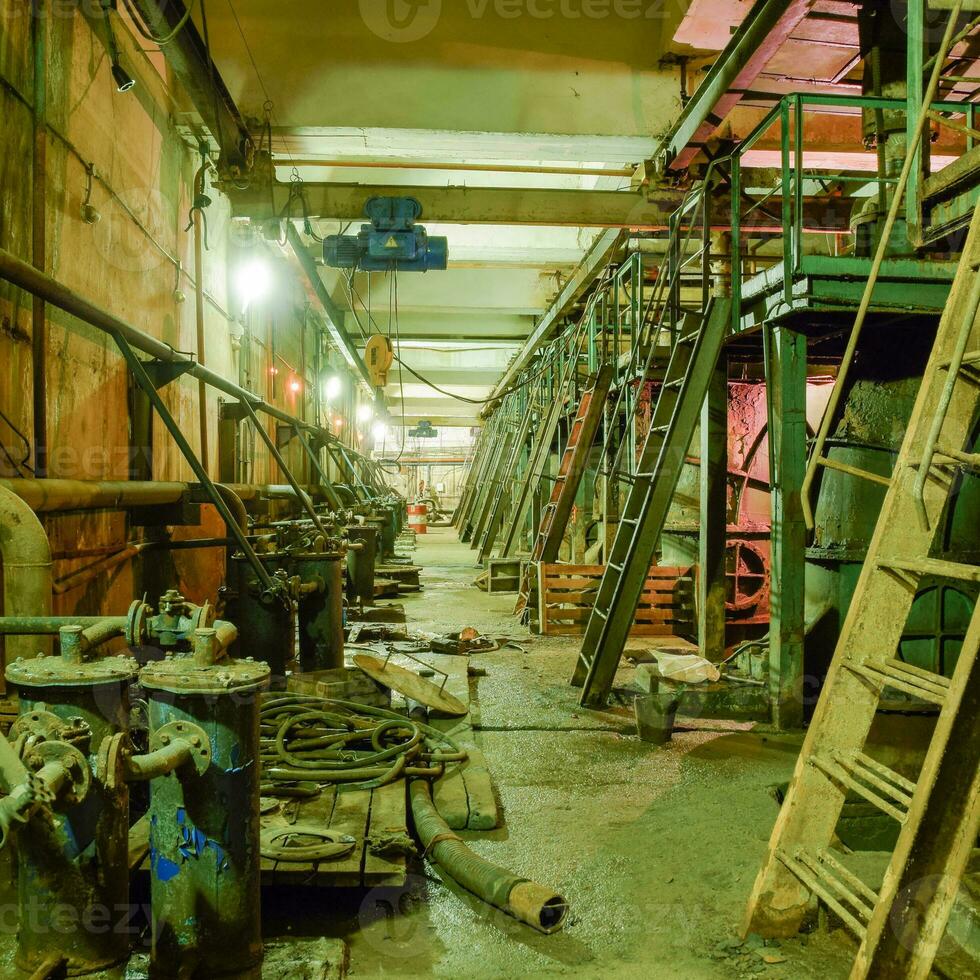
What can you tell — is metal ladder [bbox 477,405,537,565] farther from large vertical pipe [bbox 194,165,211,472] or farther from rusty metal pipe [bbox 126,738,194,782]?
rusty metal pipe [bbox 126,738,194,782]

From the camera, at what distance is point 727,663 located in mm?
6750

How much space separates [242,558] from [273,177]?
14.0ft

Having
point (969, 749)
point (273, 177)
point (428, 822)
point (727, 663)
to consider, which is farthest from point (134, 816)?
point (273, 177)

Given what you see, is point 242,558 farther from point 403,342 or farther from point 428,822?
point 403,342

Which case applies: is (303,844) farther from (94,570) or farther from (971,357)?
(971,357)

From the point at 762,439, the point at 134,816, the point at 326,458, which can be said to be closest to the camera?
the point at 134,816

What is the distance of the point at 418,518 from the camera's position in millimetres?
29406

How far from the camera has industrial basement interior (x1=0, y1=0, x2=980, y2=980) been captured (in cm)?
234

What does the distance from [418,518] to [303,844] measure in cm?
→ 2633

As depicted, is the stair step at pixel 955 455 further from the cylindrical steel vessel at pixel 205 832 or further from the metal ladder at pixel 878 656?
the cylindrical steel vessel at pixel 205 832

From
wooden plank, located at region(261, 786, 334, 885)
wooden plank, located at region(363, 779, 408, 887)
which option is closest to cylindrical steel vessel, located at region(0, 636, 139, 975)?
wooden plank, located at region(261, 786, 334, 885)

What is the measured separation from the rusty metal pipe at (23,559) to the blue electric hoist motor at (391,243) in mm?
5515

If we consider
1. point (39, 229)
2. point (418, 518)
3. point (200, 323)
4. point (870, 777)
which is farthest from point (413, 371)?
point (418, 518)

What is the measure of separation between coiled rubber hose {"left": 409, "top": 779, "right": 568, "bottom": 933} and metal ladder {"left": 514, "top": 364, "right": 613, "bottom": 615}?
Answer: 250 inches
